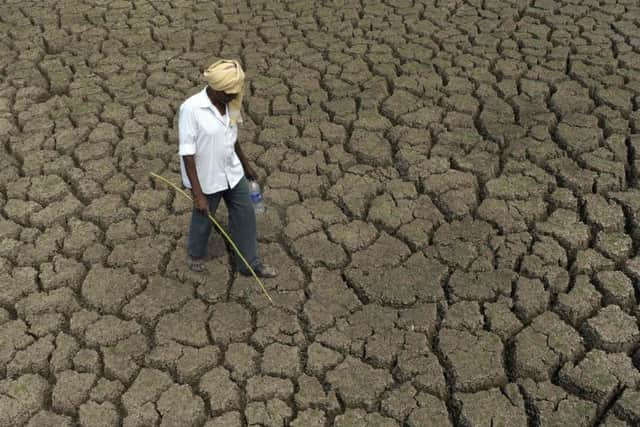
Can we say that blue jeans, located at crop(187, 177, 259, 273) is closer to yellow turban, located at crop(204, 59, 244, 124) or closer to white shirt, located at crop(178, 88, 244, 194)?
white shirt, located at crop(178, 88, 244, 194)

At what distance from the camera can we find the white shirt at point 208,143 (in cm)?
312

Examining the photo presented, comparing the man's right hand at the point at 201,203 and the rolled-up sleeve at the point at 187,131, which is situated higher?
the rolled-up sleeve at the point at 187,131

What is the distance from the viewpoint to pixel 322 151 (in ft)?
15.4

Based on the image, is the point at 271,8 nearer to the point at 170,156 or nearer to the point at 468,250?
the point at 170,156

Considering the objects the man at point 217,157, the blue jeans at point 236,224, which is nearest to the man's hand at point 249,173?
the man at point 217,157

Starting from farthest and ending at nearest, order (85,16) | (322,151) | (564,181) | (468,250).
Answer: (85,16) < (322,151) < (564,181) < (468,250)

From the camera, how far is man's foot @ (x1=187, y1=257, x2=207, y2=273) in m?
3.73

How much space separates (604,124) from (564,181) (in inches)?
31.8

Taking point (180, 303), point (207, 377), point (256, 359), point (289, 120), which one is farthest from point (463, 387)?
point (289, 120)

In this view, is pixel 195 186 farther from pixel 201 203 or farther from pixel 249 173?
pixel 249 173

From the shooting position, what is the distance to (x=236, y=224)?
353cm

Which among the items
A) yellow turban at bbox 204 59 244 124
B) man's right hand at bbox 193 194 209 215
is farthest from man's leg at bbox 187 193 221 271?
yellow turban at bbox 204 59 244 124

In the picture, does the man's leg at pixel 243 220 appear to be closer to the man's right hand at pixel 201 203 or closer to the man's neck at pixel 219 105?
the man's right hand at pixel 201 203

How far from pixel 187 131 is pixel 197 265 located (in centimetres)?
88
